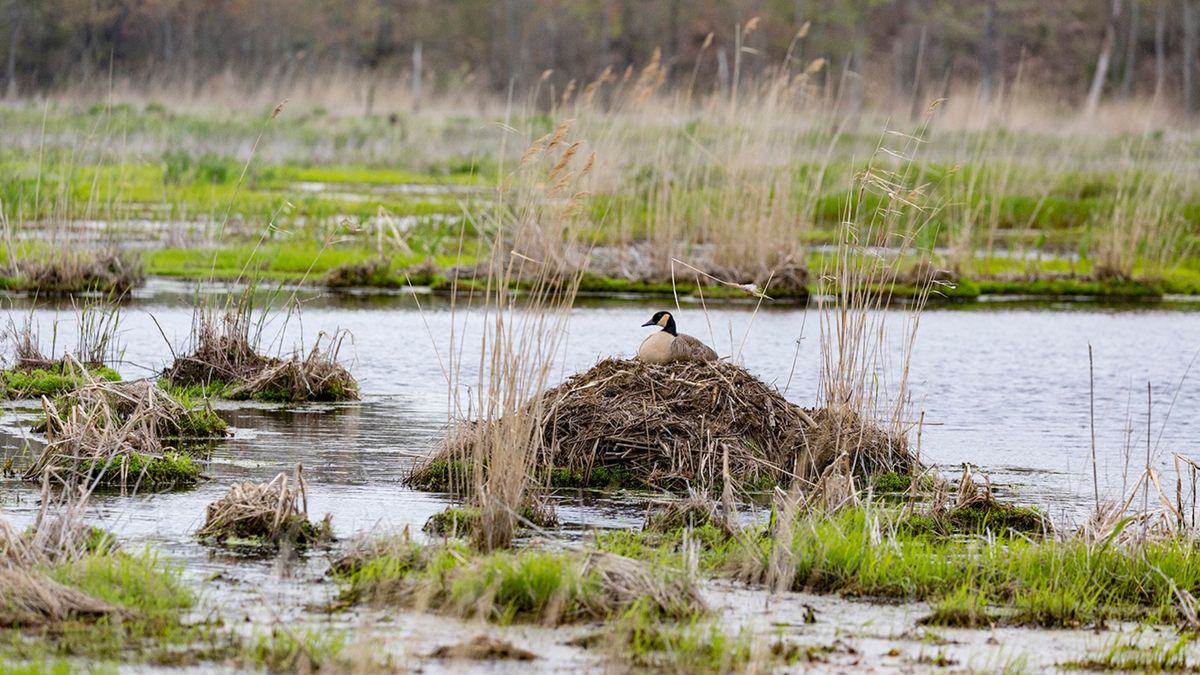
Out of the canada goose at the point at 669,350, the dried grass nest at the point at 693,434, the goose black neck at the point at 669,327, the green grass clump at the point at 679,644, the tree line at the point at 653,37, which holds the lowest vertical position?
the green grass clump at the point at 679,644

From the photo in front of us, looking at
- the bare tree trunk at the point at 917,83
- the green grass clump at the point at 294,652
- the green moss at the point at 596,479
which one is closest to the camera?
the green grass clump at the point at 294,652

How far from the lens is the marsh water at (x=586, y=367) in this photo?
24.1 feet

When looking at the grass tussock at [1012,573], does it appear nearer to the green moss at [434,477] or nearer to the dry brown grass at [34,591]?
the green moss at [434,477]

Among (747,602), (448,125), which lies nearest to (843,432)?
(747,602)

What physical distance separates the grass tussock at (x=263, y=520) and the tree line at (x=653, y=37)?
146 ft

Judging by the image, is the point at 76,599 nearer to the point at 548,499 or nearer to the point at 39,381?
the point at 548,499

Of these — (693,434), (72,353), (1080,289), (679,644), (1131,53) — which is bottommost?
(679,644)

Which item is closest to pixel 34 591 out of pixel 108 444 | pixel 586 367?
pixel 108 444

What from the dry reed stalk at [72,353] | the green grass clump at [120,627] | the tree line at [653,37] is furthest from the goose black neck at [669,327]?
the tree line at [653,37]

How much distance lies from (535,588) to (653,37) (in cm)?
5496

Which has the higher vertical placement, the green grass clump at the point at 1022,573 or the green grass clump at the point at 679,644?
the green grass clump at the point at 1022,573

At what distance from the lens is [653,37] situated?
195ft

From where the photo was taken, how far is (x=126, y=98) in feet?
119

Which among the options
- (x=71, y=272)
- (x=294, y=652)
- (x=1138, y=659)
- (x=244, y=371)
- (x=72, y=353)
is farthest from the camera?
(x=71, y=272)
